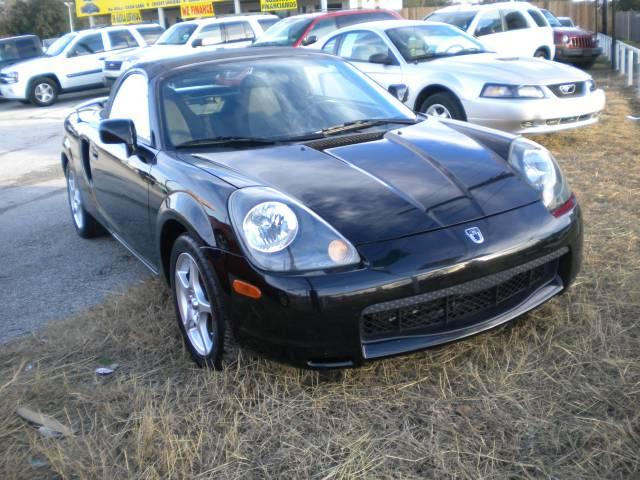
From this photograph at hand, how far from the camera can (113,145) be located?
4.37 metres

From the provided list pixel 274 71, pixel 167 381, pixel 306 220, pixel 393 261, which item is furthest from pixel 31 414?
pixel 274 71

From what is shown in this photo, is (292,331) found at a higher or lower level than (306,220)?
lower

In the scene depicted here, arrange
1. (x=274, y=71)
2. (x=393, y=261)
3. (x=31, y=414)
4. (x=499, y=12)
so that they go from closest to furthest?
1. (x=393, y=261)
2. (x=31, y=414)
3. (x=274, y=71)
4. (x=499, y=12)

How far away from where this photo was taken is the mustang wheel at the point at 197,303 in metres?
3.00

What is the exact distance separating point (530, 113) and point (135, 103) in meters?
4.37

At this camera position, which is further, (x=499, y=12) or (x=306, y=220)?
(x=499, y=12)

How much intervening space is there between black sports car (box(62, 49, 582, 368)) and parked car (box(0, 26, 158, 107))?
48.0ft

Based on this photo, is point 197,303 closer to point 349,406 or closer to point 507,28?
Answer: point 349,406

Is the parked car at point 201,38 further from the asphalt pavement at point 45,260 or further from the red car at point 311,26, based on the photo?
the asphalt pavement at point 45,260

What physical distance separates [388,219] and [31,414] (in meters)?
1.78

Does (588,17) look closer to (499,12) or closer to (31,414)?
(499,12)

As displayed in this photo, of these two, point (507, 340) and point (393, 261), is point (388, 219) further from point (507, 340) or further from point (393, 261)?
point (507, 340)

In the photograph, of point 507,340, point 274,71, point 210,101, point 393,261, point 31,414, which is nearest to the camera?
point 393,261

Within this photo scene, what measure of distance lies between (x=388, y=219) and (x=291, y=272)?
1.58ft
